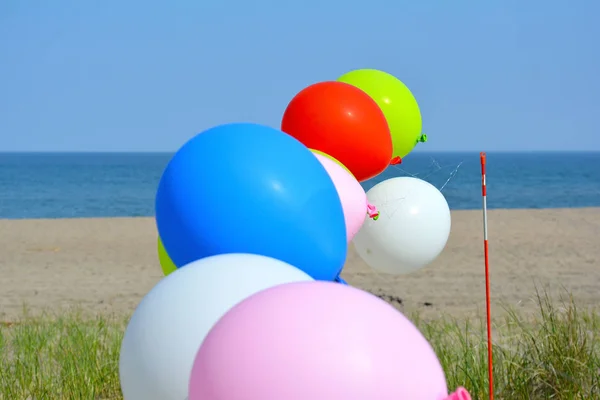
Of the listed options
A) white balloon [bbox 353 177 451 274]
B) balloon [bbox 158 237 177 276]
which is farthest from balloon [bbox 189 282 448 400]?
white balloon [bbox 353 177 451 274]

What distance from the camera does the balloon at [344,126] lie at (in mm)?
4148

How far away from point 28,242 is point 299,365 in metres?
16.1

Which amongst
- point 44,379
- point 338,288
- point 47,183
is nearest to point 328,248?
point 338,288

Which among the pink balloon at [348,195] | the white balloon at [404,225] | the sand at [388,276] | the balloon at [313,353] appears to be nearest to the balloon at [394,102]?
the white balloon at [404,225]

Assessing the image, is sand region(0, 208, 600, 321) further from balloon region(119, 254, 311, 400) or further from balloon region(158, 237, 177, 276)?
balloon region(119, 254, 311, 400)

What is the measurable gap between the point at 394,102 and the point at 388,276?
751 centimetres

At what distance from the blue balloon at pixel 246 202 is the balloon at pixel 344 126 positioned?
1033 millimetres

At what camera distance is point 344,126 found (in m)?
4.14

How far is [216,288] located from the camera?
2.45 m

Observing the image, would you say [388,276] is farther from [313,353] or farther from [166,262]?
[313,353]

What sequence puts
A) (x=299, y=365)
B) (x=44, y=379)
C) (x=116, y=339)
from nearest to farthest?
(x=299, y=365) → (x=44, y=379) → (x=116, y=339)

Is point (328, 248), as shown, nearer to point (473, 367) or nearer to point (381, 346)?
point (381, 346)

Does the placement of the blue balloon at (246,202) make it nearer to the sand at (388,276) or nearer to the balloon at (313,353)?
the balloon at (313,353)

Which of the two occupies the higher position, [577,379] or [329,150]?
[329,150]
